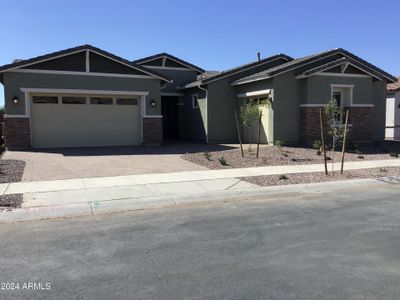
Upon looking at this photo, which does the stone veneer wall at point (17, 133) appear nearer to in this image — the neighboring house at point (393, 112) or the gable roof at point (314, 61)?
the gable roof at point (314, 61)

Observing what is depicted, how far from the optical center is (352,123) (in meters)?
20.8

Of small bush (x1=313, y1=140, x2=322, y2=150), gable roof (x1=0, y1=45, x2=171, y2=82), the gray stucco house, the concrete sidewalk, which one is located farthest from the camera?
the gray stucco house

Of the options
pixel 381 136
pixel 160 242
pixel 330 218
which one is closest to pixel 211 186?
pixel 330 218

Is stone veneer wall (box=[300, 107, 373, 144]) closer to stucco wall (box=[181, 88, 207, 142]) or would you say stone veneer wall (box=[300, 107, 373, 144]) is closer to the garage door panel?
stucco wall (box=[181, 88, 207, 142])

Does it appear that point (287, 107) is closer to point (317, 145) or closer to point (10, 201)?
point (317, 145)

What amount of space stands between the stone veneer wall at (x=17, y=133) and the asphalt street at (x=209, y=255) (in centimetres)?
1239

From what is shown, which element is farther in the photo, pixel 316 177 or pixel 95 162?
pixel 95 162

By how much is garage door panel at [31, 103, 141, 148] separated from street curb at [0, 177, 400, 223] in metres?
11.7

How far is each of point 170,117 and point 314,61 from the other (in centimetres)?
972

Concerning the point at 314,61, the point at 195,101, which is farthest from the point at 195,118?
the point at 314,61

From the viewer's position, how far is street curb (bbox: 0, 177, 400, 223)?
23.9 feet

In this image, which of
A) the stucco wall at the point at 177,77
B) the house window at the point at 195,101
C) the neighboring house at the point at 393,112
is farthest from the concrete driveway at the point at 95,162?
the neighboring house at the point at 393,112

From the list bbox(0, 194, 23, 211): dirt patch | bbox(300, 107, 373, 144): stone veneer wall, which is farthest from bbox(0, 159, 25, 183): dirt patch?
bbox(300, 107, 373, 144): stone veneer wall

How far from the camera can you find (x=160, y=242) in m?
5.73
